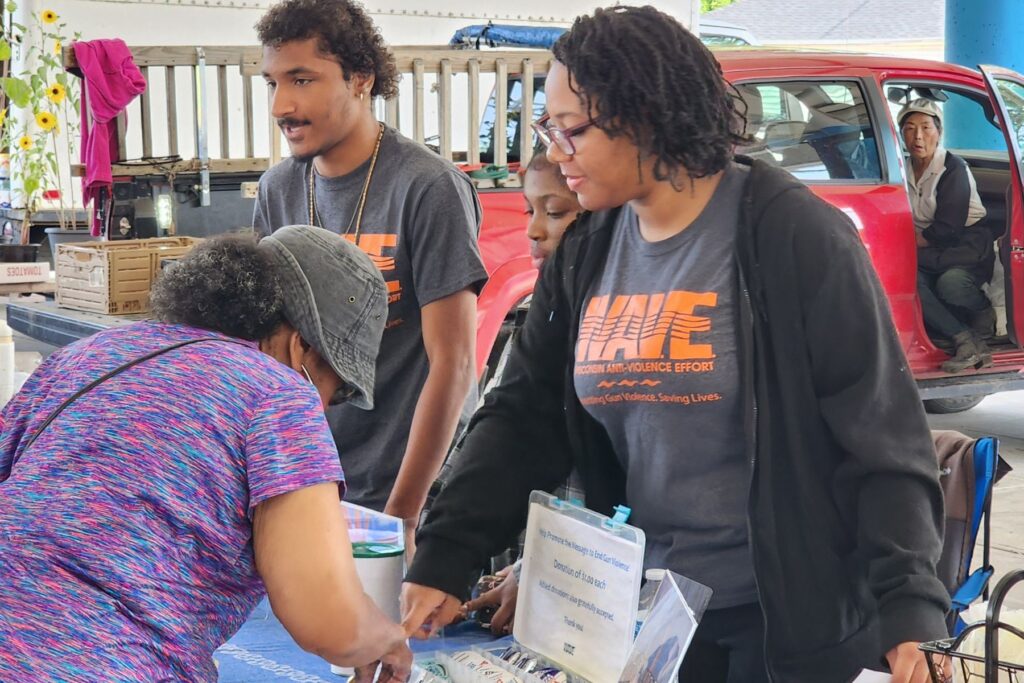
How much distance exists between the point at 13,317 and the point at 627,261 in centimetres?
413

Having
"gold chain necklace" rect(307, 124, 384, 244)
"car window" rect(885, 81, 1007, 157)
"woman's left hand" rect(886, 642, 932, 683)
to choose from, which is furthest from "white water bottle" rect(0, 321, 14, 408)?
"car window" rect(885, 81, 1007, 157)

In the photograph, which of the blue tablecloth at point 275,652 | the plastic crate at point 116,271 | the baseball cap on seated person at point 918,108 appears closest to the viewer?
the blue tablecloth at point 275,652

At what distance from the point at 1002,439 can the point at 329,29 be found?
19.8ft

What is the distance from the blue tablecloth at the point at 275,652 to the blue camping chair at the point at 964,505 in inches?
52.3

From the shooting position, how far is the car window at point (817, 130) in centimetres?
581

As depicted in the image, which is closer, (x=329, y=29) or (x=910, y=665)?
(x=910, y=665)

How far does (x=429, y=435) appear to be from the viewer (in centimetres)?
259

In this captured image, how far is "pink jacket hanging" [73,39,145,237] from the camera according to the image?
221 inches

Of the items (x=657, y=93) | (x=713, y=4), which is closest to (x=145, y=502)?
(x=657, y=93)

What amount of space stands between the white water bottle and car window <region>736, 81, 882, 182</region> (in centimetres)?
329

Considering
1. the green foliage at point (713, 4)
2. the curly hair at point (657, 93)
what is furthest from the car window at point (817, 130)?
the green foliage at point (713, 4)

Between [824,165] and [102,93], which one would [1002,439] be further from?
[102,93]

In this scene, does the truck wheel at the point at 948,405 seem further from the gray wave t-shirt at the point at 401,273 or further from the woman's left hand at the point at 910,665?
→ the woman's left hand at the point at 910,665

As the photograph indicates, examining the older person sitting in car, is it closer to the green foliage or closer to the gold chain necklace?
the gold chain necklace
